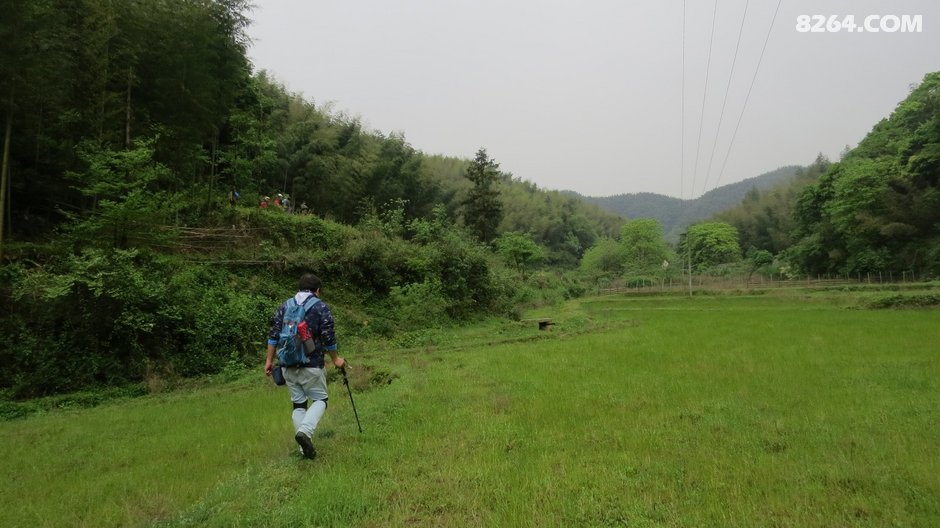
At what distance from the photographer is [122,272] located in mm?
11031

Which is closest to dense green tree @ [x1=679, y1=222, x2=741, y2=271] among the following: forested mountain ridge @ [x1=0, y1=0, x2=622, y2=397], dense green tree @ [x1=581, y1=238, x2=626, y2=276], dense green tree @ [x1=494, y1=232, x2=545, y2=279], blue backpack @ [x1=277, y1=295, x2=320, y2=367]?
dense green tree @ [x1=581, y1=238, x2=626, y2=276]

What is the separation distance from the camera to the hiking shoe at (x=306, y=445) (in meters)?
4.57

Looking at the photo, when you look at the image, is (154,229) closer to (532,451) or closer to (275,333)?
(275,333)

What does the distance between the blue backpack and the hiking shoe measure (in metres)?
0.68

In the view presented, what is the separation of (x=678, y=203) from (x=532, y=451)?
18687 cm

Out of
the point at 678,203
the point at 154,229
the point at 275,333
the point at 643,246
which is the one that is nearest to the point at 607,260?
the point at 643,246

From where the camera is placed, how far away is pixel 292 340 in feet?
15.7

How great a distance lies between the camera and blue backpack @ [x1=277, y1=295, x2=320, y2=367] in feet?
15.6

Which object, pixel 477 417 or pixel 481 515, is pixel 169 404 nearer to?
pixel 477 417

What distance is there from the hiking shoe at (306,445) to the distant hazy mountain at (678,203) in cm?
12683

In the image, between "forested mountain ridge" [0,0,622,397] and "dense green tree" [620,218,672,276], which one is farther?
"dense green tree" [620,218,672,276]

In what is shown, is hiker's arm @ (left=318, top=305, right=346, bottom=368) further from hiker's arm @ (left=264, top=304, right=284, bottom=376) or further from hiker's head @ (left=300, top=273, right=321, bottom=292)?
hiker's arm @ (left=264, top=304, right=284, bottom=376)

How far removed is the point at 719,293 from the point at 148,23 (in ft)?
112

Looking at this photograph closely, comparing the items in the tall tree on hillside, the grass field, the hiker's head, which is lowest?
the grass field
